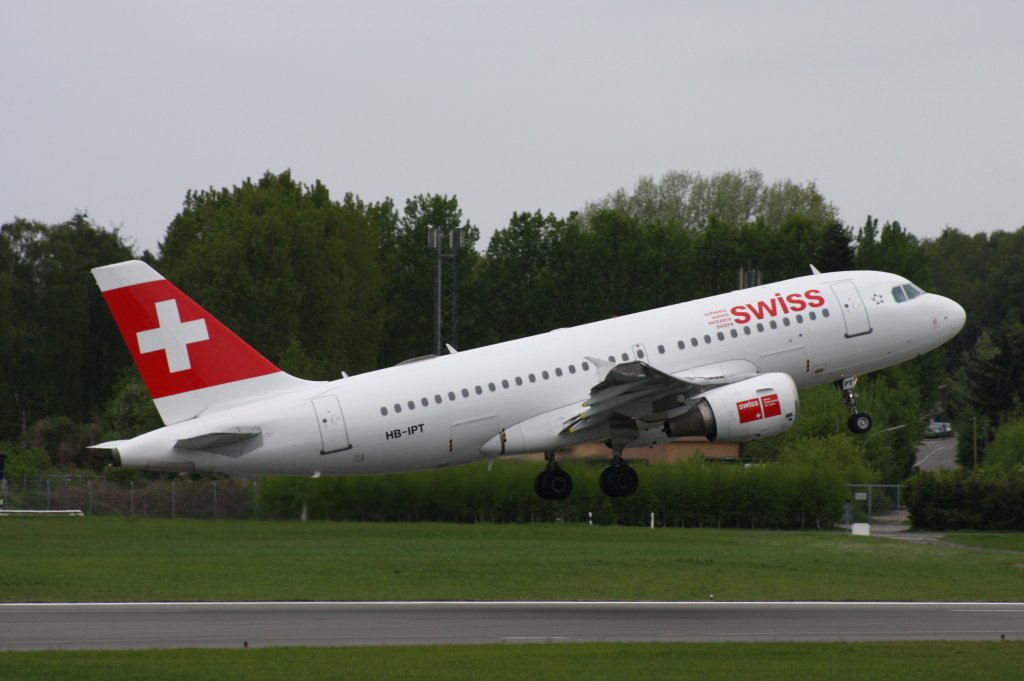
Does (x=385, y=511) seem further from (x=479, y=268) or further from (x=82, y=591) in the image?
(x=479, y=268)

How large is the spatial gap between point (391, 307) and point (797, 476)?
196 feet

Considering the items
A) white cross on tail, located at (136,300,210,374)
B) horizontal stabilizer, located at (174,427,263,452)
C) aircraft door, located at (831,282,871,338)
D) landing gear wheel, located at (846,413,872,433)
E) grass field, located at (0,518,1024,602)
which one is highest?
aircraft door, located at (831,282,871,338)

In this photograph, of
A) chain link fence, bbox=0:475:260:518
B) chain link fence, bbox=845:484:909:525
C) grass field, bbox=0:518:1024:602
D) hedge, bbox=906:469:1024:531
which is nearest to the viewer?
grass field, bbox=0:518:1024:602

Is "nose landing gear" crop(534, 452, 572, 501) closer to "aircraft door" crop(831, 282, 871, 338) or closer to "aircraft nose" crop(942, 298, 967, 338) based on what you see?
"aircraft door" crop(831, 282, 871, 338)

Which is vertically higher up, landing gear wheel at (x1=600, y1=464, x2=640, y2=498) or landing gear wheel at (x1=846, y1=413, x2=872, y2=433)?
landing gear wheel at (x1=846, y1=413, x2=872, y2=433)

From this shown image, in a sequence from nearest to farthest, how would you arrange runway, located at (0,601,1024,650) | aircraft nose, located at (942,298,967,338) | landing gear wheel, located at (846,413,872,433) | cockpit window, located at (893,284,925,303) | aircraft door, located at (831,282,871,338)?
runway, located at (0,601,1024,650), aircraft door, located at (831,282,871,338), landing gear wheel, located at (846,413,872,433), cockpit window, located at (893,284,925,303), aircraft nose, located at (942,298,967,338)

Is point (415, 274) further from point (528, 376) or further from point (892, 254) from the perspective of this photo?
point (528, 376)

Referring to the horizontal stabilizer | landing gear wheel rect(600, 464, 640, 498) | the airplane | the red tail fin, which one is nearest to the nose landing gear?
the airplane

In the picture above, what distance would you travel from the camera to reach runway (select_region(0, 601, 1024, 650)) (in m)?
46.0

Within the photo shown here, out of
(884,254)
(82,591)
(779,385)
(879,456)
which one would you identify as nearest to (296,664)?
(779,385)

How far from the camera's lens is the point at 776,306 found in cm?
4972

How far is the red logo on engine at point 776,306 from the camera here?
49.3m

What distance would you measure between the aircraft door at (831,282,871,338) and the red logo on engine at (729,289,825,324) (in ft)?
2.40

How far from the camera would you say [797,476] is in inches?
3748
